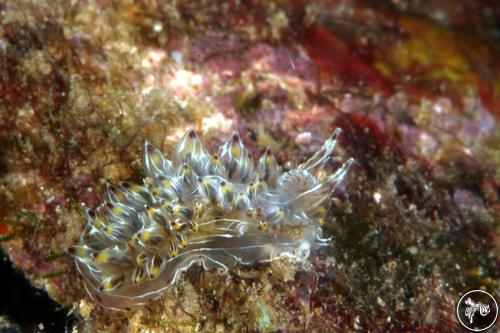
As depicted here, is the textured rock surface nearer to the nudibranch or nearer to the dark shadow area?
the dark shadow area

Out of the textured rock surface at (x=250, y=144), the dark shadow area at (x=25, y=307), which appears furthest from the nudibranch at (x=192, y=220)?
the dark shadow area at (x=25, y=307)

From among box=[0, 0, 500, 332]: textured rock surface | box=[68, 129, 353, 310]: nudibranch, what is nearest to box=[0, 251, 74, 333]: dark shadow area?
box=[0, 0, 500, 332]: textured rock surface

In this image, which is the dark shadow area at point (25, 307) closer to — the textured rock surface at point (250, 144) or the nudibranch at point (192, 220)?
the textured rock surface at point (250, 144)

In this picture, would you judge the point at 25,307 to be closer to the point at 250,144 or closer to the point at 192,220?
the point at 192,220

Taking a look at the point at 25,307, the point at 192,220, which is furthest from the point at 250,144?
the point at 25,307

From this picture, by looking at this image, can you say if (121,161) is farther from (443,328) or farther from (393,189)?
(443,328)
